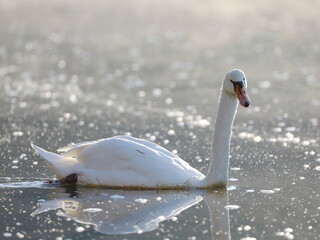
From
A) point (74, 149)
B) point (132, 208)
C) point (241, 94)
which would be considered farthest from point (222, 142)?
point (74, 149)

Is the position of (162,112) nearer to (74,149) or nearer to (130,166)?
(74,149)

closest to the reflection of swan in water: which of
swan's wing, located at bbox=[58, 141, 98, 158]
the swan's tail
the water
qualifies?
the water

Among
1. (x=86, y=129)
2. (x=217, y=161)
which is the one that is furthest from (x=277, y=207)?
(x=86, y=129)

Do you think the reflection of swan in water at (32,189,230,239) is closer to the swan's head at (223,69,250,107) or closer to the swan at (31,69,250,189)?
the swan at (31,69,250,189)

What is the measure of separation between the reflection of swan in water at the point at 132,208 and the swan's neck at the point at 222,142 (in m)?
0.19

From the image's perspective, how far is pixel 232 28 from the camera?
23422mm

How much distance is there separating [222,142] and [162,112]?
4.20 metres

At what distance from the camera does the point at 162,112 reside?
12.6m

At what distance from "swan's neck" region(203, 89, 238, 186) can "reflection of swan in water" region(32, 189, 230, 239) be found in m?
0.19

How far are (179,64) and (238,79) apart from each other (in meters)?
9.43

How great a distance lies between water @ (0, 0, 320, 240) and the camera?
729 centimetres

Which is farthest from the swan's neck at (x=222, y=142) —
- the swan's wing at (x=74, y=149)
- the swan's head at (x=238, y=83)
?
the swan's wing at (x=74, y=149)

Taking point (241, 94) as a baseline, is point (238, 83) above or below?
above

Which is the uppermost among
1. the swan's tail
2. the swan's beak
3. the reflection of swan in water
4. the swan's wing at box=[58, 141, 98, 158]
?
the swan's beak
